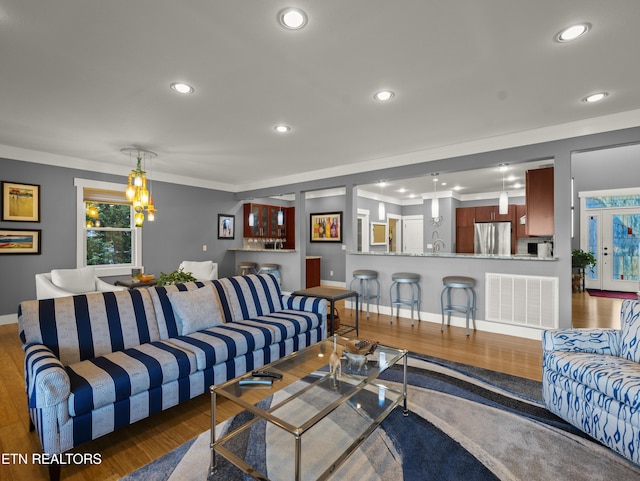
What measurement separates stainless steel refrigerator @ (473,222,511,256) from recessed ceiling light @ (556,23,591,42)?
6784 millimetres

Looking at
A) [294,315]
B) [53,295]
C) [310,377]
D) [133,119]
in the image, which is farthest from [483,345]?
[53,295]

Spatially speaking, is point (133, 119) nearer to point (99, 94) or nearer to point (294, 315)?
point (99, 94)

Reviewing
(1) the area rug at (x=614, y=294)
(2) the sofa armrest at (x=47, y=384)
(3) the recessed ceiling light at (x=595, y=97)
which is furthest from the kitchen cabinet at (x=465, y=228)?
(2) the sofa armrest at (x=47, y=384)

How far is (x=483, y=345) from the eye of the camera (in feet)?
12.1

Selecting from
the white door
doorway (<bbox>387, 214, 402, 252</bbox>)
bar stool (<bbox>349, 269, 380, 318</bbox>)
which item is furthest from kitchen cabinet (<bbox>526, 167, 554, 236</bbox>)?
doorway (<bbox>387, 214, 402, 252</bbox>)

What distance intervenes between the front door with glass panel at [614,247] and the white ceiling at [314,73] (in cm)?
540

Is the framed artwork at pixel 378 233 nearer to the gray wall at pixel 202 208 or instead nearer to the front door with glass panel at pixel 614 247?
the gray wall at pixel 202 208

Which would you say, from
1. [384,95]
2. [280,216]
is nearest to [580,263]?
[384,95]

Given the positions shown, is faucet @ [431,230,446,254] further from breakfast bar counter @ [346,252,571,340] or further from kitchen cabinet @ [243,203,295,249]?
kitchen cabinet @ [243,203,295,249]

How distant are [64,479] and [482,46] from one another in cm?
364

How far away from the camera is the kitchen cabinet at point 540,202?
4.00m

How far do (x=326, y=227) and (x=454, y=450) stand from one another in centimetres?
707

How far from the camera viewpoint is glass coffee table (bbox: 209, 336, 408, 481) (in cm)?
159

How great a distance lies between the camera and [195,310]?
2.76 m
